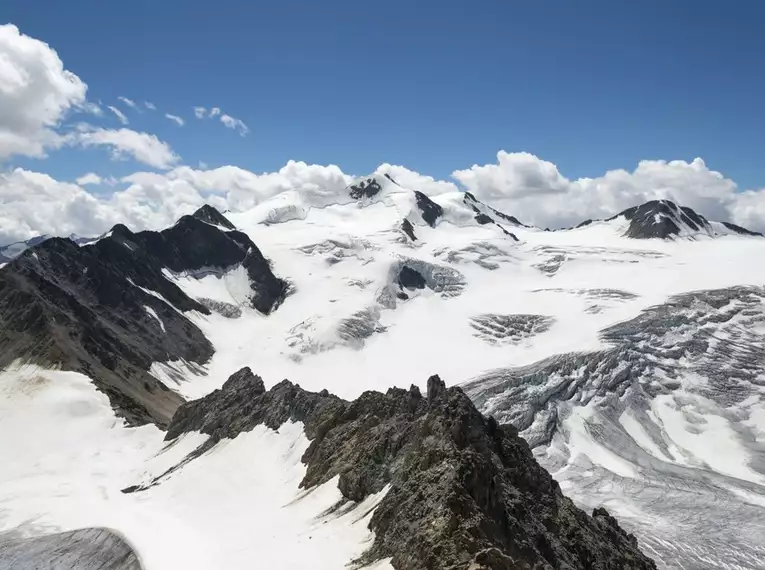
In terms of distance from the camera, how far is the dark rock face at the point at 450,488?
33719 millimetres

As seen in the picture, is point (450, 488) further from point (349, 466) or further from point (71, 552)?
point (71, 552)

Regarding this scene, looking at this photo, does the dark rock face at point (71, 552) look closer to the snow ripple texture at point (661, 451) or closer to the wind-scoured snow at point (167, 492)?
the wind-scoured snow at point (167, 492)

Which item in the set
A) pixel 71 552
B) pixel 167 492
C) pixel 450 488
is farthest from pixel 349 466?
pixel 167 492

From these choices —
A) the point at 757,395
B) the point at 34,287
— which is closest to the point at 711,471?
the point at 757,395

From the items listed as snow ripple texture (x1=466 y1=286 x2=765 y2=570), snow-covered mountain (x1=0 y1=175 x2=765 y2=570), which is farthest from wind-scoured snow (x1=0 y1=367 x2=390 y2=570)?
snow ripple texture (x1=466 y1=286 x2=765 y2=570)

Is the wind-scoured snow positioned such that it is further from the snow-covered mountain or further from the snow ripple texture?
the snow ripple texture

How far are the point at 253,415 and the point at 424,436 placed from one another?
45.2 m

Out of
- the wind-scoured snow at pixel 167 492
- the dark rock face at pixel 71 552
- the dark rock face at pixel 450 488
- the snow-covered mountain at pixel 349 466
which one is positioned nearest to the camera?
the dark rock face at pixel 450 488

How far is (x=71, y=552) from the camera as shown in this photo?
173 feet

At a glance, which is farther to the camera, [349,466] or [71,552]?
[349,466]

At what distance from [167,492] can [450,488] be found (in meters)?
43.1

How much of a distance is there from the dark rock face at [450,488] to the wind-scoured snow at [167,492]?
90.6 inches

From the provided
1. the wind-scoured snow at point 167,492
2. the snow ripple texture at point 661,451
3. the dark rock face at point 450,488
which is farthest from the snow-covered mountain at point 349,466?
the snow ripple texture at point 661,451

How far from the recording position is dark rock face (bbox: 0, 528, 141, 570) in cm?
4919
